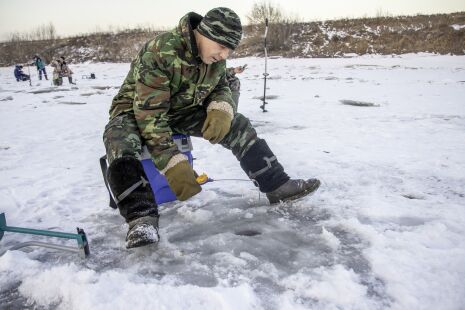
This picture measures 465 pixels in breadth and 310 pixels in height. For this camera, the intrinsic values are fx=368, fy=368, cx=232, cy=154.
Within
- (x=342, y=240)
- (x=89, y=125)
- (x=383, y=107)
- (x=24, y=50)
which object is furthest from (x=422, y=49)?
(x=24, y=50)

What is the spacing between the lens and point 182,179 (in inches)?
82.8

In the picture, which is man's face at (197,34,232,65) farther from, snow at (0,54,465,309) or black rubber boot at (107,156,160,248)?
snow at (0,54,465,309)

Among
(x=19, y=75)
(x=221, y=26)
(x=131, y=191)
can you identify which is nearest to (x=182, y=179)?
(x=131, y=191)

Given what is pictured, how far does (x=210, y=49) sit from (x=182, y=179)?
32.1 inches

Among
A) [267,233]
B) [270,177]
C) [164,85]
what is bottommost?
[267,233]

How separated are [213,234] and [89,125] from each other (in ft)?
14.3

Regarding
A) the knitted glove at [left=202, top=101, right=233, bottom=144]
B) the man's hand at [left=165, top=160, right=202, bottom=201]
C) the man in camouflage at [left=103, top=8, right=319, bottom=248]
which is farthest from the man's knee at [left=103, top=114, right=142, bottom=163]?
the knitted glove at [left=202, top=101, right=233, bottom=144]

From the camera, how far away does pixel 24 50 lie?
127 ft

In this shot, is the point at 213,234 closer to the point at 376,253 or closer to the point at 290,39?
the point at 376,253

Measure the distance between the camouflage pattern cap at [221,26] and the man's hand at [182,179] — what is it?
2.54ft

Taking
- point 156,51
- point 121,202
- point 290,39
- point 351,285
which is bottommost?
point 351,285

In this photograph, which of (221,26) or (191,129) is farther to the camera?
(191,129)

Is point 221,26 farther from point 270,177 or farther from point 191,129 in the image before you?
point 270,177

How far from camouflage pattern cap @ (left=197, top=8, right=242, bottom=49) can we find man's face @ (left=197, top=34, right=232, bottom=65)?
3 centimetres
